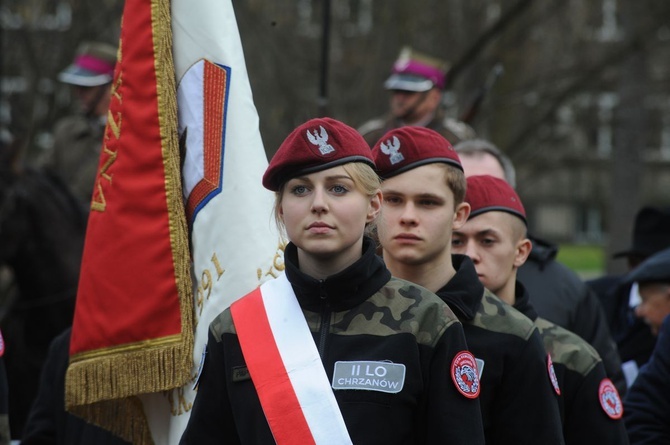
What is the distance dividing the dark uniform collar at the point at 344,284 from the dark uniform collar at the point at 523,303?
1102 millimetres

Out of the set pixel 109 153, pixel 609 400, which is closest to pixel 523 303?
pixel 609 400

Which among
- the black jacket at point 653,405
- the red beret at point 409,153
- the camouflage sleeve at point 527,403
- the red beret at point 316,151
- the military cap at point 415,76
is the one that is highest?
the red beret at point 316,151

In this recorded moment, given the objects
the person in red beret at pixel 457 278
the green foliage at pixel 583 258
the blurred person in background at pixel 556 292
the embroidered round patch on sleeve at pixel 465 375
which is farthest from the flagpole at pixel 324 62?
the green foliage at pixel 583 258

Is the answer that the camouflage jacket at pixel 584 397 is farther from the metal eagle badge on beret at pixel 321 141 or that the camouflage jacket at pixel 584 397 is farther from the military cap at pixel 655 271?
the military cap at pixel 655 271

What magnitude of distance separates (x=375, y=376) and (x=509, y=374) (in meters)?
0.60

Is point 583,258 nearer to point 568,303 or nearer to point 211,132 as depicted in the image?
point 568,303

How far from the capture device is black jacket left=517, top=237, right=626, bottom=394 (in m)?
5.18

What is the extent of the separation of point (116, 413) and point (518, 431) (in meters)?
1.51

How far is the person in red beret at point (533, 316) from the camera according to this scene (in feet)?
13.2

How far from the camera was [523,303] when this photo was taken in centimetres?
445

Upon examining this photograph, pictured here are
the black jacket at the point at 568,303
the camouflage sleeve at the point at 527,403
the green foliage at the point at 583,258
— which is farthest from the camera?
the green foliage at the point at 583,258

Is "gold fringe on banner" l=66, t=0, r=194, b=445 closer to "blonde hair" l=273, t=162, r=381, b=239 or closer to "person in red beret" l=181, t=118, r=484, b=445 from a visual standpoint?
"person in red beret" l=181, t=118, r=484, b=445

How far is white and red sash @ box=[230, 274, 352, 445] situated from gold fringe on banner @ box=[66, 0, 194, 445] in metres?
0.76

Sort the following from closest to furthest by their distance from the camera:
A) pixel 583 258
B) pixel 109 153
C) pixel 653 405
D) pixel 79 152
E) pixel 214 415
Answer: pixel 214 415
pixel 109 153
pixel 653 405
pixel 79 152
pixel 583 258
